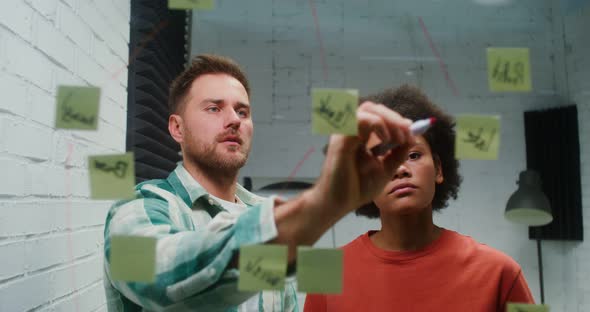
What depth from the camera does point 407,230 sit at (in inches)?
34.3

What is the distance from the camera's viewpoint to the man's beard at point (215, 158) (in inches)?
31.9

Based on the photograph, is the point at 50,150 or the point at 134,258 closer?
the point at 134,258

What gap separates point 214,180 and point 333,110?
45 centimetres

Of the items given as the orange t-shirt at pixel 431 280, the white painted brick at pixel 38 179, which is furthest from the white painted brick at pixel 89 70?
the orange t-shirt at pixel 431 280

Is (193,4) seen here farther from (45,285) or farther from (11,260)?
(45,285)

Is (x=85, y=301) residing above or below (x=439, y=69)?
below

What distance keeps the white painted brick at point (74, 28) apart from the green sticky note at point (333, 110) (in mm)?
764

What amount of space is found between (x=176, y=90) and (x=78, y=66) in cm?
30

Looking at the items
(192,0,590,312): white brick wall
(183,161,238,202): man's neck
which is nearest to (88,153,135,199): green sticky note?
(183,161,238,202): man's neck

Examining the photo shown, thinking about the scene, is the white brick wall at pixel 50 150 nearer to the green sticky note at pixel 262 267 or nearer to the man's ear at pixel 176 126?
the man's ear at pixel 176 126

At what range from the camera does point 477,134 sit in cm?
58

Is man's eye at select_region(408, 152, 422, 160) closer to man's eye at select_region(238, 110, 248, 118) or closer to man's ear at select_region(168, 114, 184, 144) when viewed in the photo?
man's eye at select_region(238, 110, 248, 118)

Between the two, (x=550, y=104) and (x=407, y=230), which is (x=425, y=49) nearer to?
(x=550, y=104)

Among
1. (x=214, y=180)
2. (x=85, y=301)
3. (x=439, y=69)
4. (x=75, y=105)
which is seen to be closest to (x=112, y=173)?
(x=75, y=105)
